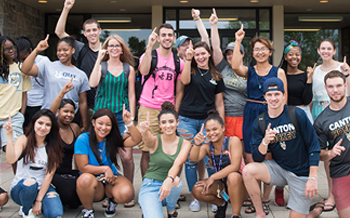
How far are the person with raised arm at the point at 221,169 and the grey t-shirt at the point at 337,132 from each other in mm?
819

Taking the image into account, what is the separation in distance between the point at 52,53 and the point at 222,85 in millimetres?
8790

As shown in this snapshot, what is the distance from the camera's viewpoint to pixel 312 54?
11258 mm

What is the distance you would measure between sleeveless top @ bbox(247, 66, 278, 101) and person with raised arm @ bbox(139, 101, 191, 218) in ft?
3.14

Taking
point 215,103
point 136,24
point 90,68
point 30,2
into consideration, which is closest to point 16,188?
point 90,68

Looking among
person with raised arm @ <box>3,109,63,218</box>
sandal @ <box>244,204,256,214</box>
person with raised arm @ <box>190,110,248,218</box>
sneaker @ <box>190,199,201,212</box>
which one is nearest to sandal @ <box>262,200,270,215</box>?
sandal @ <box>244,204,256,214</box>

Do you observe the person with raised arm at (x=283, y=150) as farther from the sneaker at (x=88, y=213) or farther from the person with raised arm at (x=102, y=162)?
the sneaker at (x=88, y=213)

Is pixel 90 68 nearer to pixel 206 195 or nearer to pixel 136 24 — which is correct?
pixel 206 195

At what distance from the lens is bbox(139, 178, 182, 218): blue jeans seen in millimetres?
3217

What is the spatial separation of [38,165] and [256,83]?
8.16 feet

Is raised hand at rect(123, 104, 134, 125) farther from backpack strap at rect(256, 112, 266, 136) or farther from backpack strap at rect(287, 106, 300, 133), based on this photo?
backpack strap at rect(287, 106, 300, 133)

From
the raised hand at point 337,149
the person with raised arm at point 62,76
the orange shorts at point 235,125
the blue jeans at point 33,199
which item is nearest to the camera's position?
the raised hand at point 337,149

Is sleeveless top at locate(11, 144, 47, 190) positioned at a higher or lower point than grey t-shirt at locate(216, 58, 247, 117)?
lower

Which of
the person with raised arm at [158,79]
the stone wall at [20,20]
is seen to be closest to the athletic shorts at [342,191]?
the person with raised arm at [158,79]

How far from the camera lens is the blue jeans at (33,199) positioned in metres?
3.36
